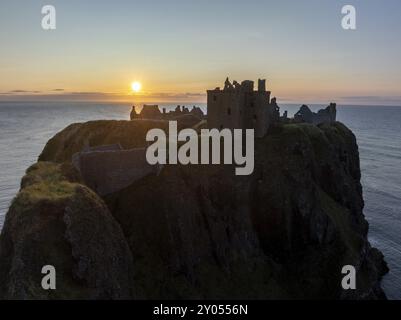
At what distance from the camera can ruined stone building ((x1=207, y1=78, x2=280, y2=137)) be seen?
215 feet

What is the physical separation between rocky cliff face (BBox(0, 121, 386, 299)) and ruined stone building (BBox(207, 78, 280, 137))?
351cm

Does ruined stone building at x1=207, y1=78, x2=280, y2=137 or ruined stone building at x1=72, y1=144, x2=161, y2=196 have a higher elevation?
ruined stone building at x1=207, y1=78, x2=280, y2=137

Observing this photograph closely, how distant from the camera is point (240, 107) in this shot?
66.9 metres

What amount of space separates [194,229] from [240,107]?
865 inches

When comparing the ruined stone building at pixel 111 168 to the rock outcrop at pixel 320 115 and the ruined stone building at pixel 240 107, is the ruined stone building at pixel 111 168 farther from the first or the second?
the rock outcrop at pixel 320 115

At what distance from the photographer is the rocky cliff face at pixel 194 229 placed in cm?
3291

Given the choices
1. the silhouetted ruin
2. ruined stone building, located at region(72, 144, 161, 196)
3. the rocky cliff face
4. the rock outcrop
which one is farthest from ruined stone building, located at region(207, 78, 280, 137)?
the rock outcrop

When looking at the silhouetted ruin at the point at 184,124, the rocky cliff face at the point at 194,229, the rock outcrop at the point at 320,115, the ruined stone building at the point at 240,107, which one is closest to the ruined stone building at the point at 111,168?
the silhouetted ruin at the point at 184,124

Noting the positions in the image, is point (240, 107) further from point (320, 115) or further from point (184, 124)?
point (320, 115)

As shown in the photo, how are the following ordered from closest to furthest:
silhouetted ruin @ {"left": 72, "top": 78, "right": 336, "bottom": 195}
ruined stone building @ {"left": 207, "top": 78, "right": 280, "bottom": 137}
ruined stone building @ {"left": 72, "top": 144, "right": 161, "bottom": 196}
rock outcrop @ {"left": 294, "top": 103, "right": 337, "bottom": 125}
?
ruined stone building @ {"left": 72, "top": 144, "right": 161, "bottom": 196}, silhouetted ruin @ {"left": 72, "top": 78, "right": 336, "bottom": 195}, ruined stone building @ {"left": 207, "top": 78, "right": 280, "bottom": 137}, rock outcrop @ {"left": 294, "top": 103, "right": 337, "bottom": 125}

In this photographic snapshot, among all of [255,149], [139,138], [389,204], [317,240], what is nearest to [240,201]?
[255,149]

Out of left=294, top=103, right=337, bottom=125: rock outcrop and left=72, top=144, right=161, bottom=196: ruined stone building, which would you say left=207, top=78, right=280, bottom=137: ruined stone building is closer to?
left=72, top=144, right=161, bottom=196: ruined stone building
